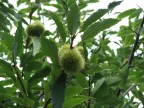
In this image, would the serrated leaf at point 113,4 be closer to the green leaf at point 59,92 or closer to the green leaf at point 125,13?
the green leaf at point 59,92

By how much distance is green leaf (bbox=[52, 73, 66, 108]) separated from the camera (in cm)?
100

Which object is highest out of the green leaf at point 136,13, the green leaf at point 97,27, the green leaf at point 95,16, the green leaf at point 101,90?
the green leaf at point 136,13

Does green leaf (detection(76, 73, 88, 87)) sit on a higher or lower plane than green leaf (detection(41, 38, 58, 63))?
lower

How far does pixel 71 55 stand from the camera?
1095 mm

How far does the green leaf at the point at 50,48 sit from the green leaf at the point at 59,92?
2.7 inches

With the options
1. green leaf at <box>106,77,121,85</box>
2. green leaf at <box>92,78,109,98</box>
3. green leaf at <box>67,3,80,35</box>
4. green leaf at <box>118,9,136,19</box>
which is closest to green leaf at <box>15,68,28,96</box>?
green leaf at <box>67,3,80,35</box>

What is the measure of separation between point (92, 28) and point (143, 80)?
0.93 meters

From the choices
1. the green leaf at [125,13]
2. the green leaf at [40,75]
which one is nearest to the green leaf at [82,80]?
the green leaf at [40,75]

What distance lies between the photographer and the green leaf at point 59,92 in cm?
100

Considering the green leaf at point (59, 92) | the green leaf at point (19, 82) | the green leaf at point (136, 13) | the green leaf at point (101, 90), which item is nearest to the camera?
the green leaf at point (59, 92)

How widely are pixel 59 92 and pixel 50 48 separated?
0.16 m

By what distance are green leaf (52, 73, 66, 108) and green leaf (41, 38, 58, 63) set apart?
0.22 feet

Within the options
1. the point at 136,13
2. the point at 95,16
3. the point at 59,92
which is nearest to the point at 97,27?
the point at 95,16

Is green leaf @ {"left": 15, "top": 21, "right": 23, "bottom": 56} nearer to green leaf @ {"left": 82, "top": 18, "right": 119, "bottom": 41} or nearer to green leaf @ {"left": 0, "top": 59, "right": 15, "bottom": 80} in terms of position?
green leaf @ {"left": 0, "top": 59, "right": 15, "bottom": 80}
